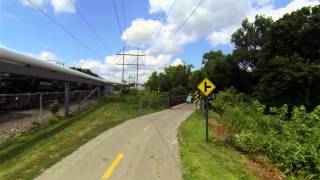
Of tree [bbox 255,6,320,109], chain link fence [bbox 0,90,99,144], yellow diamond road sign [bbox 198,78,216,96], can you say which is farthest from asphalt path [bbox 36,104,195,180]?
tree [bbox 255,6,320,109]

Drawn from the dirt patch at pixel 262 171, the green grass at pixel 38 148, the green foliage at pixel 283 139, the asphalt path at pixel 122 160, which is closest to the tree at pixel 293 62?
the green foliage at pixel 283 139

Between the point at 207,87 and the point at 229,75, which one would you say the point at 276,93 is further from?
the point at 207,87

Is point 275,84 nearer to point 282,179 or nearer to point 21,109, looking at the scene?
point 21,109

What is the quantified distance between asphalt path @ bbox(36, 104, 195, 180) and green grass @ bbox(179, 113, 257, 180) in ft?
1.13

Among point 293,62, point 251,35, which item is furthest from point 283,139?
point 251,35

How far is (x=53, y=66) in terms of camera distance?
22516 mm

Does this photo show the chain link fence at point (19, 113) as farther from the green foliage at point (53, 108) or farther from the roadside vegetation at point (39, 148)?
the roadside vegetation at point (39, 148)

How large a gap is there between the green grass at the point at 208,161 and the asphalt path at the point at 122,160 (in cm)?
34

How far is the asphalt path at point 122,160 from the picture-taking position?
9.51 m

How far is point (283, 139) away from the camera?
15.6 m

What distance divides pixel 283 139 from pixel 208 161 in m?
5.38

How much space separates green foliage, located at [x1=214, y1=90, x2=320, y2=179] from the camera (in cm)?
1289

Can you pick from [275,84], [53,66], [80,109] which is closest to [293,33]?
[275,84]

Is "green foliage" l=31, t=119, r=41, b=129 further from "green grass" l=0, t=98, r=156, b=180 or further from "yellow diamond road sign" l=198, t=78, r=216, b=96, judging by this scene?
"yellow diamond road sign" l=198, t=78, r=216, b=96
